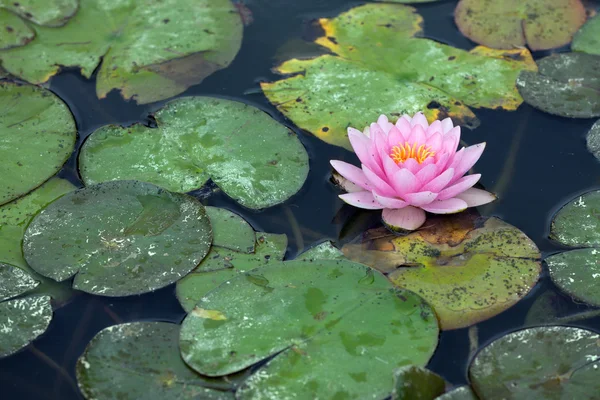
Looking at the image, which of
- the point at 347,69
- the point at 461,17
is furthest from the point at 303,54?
the point at 461,17

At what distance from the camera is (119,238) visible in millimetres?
2938

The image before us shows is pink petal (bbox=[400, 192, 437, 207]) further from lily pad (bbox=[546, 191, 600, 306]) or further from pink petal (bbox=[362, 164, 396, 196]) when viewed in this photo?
lily pad (bbox=[546, 191, 600, 306])

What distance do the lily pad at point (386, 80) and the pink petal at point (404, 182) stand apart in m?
0.59

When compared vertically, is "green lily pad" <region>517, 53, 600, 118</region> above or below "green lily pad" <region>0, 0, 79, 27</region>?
below

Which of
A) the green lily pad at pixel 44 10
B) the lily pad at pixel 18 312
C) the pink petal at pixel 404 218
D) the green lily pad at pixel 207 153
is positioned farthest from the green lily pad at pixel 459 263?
the green lily pad at pixel 44 10

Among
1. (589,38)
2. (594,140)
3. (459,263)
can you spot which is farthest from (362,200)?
(589,38)

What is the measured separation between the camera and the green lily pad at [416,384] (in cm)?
230

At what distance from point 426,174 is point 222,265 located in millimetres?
1052

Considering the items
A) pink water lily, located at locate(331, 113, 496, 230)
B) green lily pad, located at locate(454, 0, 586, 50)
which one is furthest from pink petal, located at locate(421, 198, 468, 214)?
green lily pad, located at locate(454, 0, 586, 50)

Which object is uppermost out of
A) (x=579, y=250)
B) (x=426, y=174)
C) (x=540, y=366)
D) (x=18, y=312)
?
(x=426, y=174)

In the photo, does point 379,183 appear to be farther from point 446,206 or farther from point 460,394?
point 460,394

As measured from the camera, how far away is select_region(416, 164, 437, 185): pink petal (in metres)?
2.91

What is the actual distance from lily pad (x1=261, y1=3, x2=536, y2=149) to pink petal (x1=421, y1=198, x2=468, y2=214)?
67cm

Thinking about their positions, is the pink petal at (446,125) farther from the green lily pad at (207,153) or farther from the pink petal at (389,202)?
the green lily pad at (207,153)
